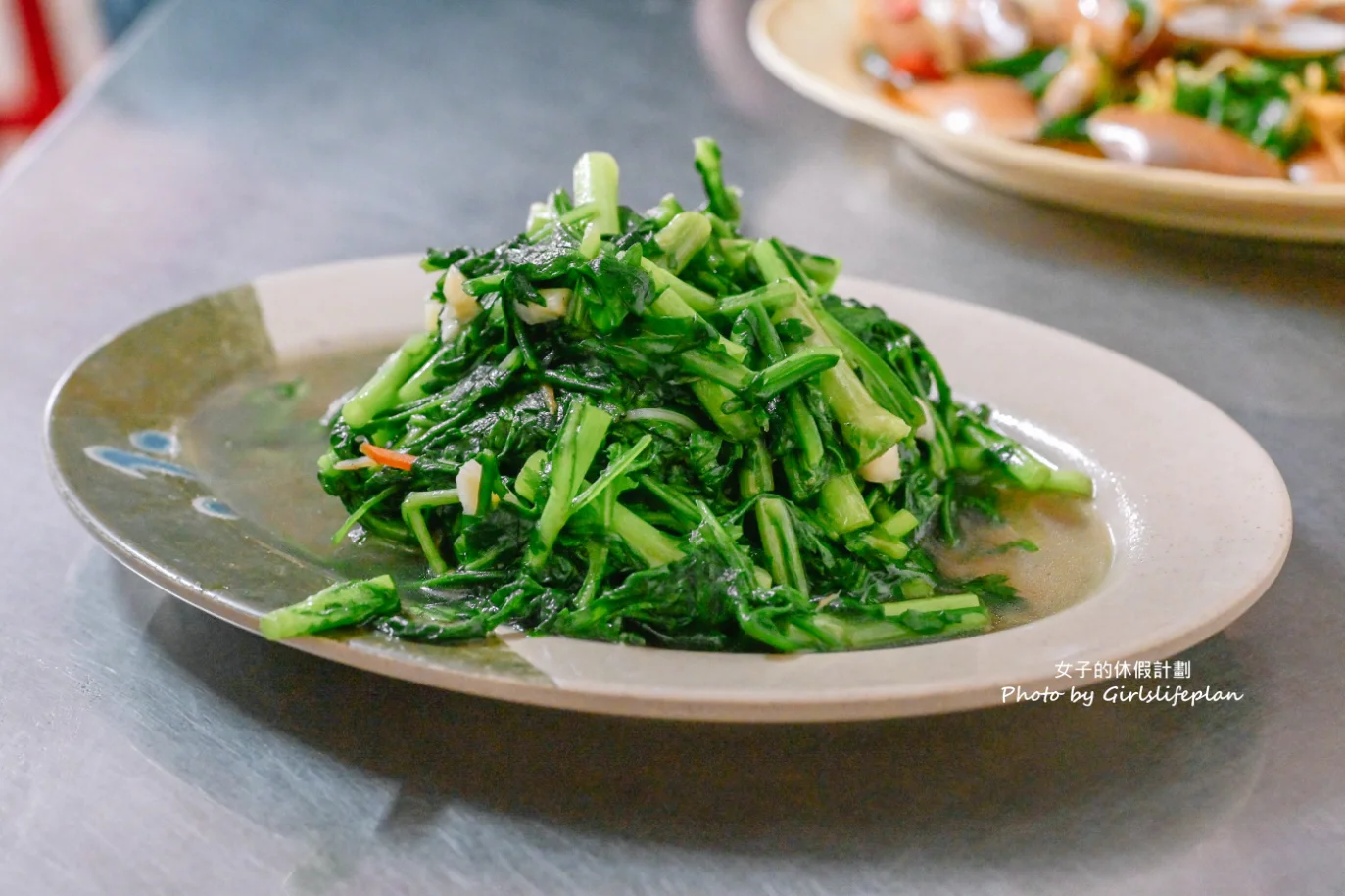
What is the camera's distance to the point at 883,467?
1.79 metres

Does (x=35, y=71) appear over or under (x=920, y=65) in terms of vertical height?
under

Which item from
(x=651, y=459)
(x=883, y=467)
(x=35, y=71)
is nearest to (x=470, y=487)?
(x=651, y=459)

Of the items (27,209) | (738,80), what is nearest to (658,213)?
(27,209)

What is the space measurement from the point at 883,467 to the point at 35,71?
643cm

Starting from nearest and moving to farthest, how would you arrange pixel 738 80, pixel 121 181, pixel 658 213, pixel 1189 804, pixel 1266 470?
1. pixel 1189 804
2. pixel 1266 470
3. pixel 658 213
4. pixel 121 181
5. pixel 738 80

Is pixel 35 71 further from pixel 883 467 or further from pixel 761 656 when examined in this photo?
pixel 761 656

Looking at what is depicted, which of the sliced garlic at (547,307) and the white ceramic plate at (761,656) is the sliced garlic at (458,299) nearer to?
the sliced garlic at (547,307)

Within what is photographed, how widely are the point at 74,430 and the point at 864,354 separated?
1.16m

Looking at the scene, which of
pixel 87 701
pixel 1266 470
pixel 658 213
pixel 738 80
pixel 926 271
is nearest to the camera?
pixel 87 701

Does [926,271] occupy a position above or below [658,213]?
below

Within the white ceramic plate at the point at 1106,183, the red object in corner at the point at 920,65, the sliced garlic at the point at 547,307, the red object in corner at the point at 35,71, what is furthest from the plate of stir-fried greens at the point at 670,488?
the red object in corner at the point at 35,71

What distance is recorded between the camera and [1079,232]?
3238 mm

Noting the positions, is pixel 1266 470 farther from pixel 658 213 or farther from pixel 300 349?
pixel 300 349

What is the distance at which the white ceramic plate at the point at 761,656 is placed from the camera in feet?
4.34
